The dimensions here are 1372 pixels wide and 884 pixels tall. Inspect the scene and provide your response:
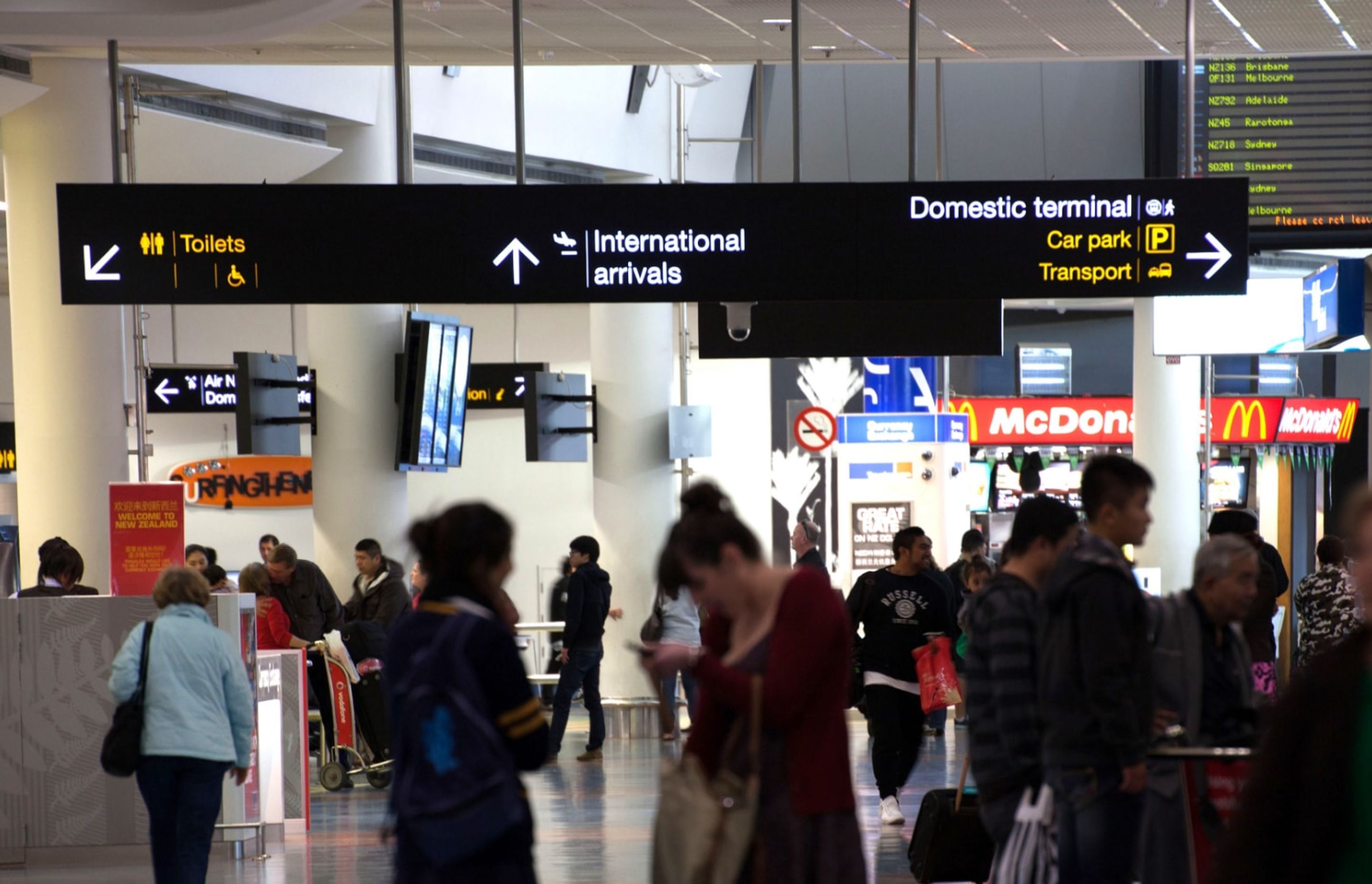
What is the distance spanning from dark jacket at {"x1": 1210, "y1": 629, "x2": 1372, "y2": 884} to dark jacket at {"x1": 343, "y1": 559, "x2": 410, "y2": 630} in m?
9.67

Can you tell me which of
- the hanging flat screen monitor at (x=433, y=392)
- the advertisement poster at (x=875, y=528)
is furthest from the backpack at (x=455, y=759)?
the advertisement poster at (x=875, y=528)

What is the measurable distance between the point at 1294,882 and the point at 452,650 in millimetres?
1915

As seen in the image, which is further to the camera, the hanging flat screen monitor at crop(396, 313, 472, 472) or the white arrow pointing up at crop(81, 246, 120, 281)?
the hanging flat screen monitor at crop(396, 313, 472, 472)

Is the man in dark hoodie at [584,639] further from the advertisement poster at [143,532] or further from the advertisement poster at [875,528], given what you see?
the advertisement poster at [875,528]

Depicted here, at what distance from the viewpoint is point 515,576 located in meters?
19.6

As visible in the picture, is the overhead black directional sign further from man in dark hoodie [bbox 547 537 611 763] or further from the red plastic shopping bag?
man in dark hoodie [bbox 547 537 611 763]

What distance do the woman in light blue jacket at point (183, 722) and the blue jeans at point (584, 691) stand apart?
20.1ft

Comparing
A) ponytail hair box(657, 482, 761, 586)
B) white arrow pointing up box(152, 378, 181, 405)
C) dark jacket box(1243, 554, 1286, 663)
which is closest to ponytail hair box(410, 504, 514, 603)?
ponytail hair box(657, 482, 761, 586)

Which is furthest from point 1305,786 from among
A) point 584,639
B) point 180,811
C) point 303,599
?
point 584,639

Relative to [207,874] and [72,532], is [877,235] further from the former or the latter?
[72,532]

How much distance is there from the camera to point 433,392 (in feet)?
42.4

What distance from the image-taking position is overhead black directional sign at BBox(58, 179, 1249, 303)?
7105 millimetres

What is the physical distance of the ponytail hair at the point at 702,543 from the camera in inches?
144

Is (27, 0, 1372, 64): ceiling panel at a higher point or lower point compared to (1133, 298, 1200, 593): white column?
higher
